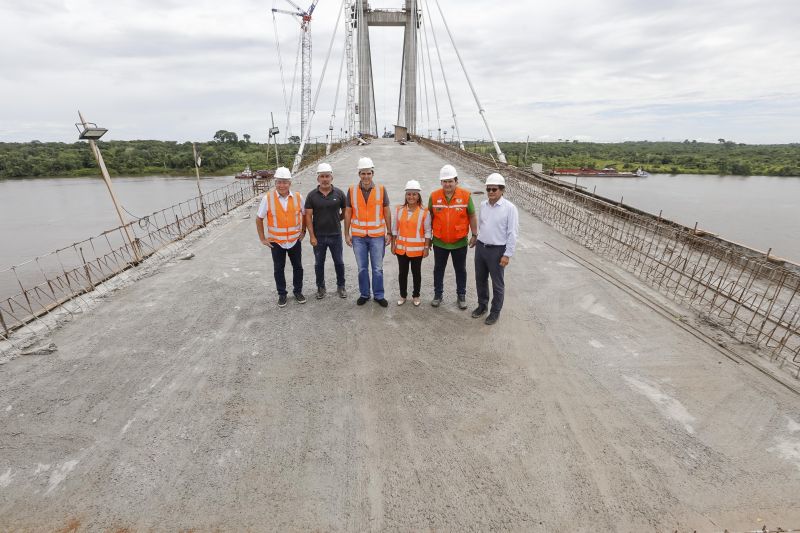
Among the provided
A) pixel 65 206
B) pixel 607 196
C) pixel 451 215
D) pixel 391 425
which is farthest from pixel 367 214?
pixel 65 206

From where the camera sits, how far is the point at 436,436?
2.97 metres

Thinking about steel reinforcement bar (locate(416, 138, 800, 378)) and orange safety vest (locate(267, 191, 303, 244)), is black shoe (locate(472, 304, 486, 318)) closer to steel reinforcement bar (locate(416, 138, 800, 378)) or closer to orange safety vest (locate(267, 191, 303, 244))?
orange safety vest (locate(267, 191, 303, 244))

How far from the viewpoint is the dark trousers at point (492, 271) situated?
4.54 m

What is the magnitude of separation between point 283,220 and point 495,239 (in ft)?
8.02

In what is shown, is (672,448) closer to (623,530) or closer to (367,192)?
(623,530)

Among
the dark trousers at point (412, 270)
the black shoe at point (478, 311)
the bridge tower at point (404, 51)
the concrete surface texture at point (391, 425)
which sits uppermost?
the bridge tower at point (404, 51)

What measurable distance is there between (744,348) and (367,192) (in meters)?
4.16

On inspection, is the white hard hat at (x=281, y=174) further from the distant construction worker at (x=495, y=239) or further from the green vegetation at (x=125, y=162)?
the green vegetation at (x=125, y=162)

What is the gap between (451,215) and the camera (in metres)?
4.61

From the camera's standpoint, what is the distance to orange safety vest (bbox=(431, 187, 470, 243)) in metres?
4.57

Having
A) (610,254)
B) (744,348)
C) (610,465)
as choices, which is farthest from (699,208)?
(610,465)

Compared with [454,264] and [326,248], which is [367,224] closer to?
[326,248]

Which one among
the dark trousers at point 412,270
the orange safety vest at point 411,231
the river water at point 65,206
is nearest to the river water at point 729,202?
the dark trousers at point 412,270

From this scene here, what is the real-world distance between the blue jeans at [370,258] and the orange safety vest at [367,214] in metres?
0.09
